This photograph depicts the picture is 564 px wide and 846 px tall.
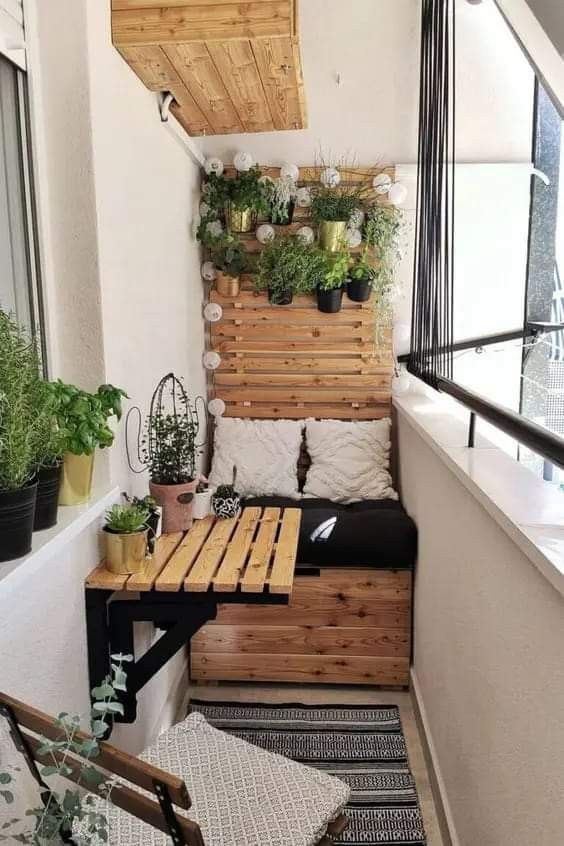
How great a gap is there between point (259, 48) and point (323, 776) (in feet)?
6.28

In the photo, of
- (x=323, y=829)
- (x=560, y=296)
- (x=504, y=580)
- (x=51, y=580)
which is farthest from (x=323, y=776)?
(x=560, y=296)

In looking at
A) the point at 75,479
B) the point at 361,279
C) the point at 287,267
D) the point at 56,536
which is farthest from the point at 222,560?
the point at 361,279

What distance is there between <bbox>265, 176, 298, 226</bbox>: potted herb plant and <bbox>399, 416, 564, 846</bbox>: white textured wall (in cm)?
148

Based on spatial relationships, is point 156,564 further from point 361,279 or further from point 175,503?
point 361,279

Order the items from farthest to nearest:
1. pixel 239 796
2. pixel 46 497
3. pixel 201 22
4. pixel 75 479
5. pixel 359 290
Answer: pixel 359 290 → pixel 201 22 → pixel 75 479 → pixel 239 796 → pixel 46 497

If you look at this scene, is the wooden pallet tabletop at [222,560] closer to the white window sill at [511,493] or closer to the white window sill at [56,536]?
the white window sill at [56,536]

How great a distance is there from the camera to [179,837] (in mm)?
967

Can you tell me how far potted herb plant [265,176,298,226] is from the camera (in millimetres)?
3352

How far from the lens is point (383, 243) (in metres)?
3.38

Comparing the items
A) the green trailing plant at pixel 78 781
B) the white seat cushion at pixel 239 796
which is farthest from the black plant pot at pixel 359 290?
the green trailing plant at pixel 78 781

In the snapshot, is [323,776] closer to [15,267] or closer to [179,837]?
[179,837]

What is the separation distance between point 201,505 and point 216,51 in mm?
1414

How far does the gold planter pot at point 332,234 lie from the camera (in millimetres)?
3295

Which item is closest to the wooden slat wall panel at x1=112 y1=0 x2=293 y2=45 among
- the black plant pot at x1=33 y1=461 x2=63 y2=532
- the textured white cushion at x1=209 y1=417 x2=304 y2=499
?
the black plant pot at x1=33 y1=461 x2=63 y2=532
